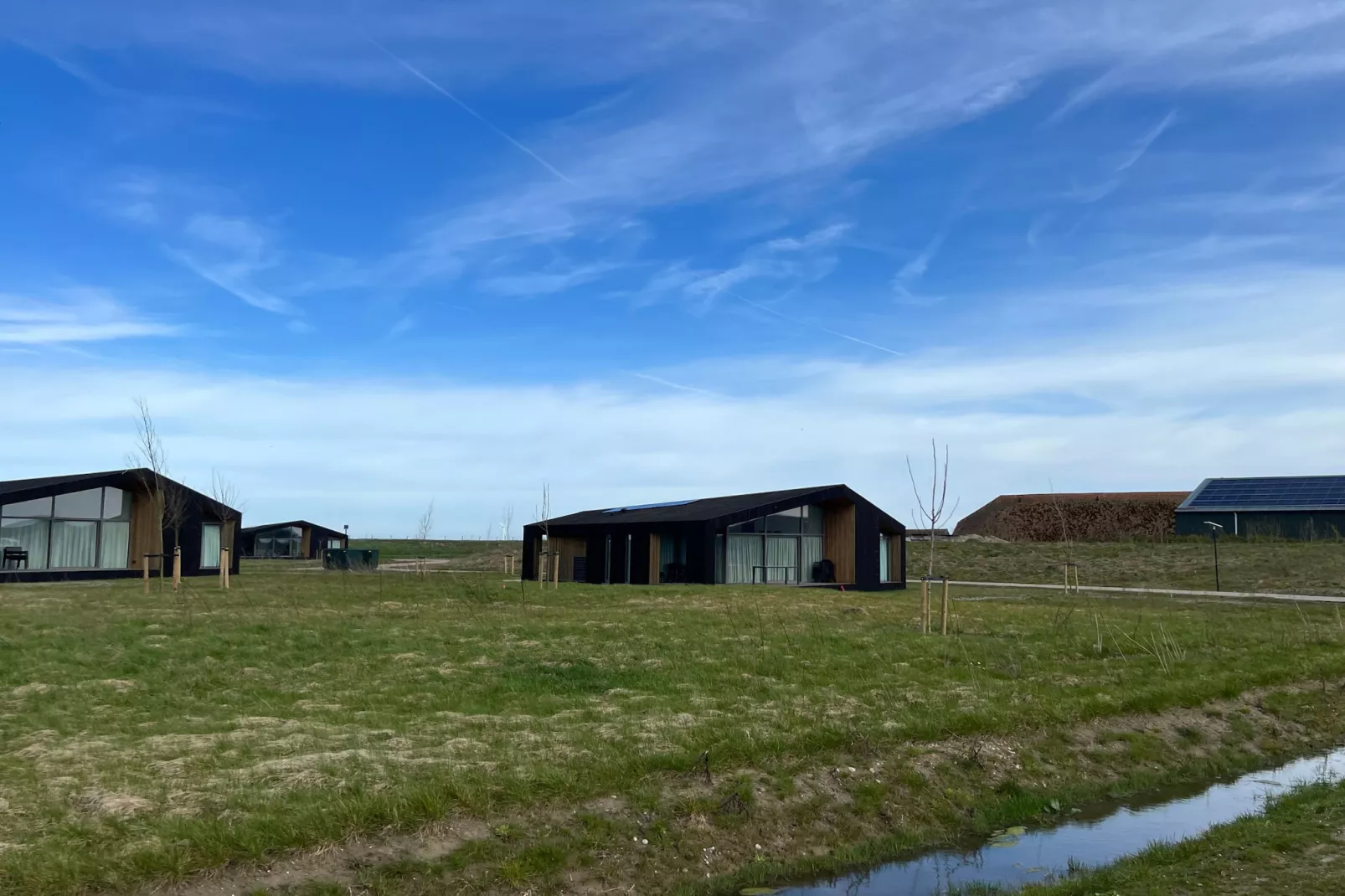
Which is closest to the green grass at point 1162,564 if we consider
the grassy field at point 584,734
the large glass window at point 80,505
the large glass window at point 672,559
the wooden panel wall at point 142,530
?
the large glass window at point 672,559

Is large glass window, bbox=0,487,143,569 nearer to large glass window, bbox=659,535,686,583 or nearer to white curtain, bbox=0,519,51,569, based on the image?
white curtain, bbox=0,519,51,569

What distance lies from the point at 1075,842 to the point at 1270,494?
47906 millimetres

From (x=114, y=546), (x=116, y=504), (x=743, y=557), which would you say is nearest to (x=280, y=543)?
(x=114, y=546)

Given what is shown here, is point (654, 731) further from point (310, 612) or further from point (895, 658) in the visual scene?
point (310, 612)

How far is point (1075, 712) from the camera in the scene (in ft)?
36.4

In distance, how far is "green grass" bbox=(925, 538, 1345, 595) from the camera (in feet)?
113

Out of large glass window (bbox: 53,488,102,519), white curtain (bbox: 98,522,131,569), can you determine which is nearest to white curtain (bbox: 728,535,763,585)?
white curtain (bbox: 98,522,131,569)

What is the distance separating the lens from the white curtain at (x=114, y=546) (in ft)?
111

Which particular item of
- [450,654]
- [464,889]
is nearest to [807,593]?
[450,654]

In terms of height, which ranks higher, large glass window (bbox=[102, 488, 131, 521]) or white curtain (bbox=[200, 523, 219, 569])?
large glass window (bbox=[102, 488, 131, 521])

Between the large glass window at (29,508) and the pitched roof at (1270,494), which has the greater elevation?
the pitched roof at (1270,494)

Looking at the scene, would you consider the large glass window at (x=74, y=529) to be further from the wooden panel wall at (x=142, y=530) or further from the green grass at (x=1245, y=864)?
the green grass at (x=1245, y=864)

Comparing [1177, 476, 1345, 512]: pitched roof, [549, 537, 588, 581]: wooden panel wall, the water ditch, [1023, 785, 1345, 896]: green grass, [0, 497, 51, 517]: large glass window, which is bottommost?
the water ditch

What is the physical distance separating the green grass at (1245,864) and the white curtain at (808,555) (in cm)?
2589
